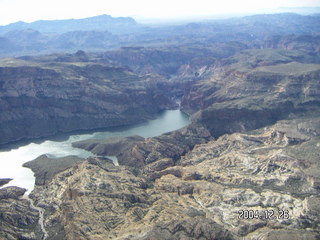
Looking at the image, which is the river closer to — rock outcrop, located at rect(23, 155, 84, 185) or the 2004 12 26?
rock outcrop, located at rect(23, 155, 84, 185)

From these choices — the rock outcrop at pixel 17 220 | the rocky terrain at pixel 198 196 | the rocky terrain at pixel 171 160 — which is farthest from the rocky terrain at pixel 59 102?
the rock outcrop at pixel 17 220

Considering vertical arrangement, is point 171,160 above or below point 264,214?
below

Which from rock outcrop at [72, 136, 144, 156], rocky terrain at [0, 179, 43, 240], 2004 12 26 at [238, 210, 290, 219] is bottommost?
rock outcrop at [72, 136, 144, 156]

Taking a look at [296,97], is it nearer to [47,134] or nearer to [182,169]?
[182,169]

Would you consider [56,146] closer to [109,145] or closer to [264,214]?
[109,145]

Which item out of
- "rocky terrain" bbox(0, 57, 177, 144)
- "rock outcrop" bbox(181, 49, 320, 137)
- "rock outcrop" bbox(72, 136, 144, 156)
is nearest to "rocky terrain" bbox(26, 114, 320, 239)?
"rock outcrop" bbox(72, 136, 144, 156)

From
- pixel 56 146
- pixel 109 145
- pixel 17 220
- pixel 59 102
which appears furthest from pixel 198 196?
pixel 59 102

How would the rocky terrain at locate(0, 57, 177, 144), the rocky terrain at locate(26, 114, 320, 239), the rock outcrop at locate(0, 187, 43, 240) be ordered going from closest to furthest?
the rocky terrain at locate(26, 114, 320, 239) < the rock outcrop at locate(0, 187, 43, 240) < the rocky terrain at locate(0, 57, 177, 144)

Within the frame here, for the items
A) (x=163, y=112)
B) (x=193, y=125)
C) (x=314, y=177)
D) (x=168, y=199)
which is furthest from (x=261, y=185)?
(x=163, y=112)

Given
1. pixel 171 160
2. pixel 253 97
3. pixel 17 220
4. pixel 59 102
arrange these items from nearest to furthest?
pixel 17 220 < pixel 171 160 < pixel 253 97 < pixel 59 102

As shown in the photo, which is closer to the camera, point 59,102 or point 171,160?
point 171,160
